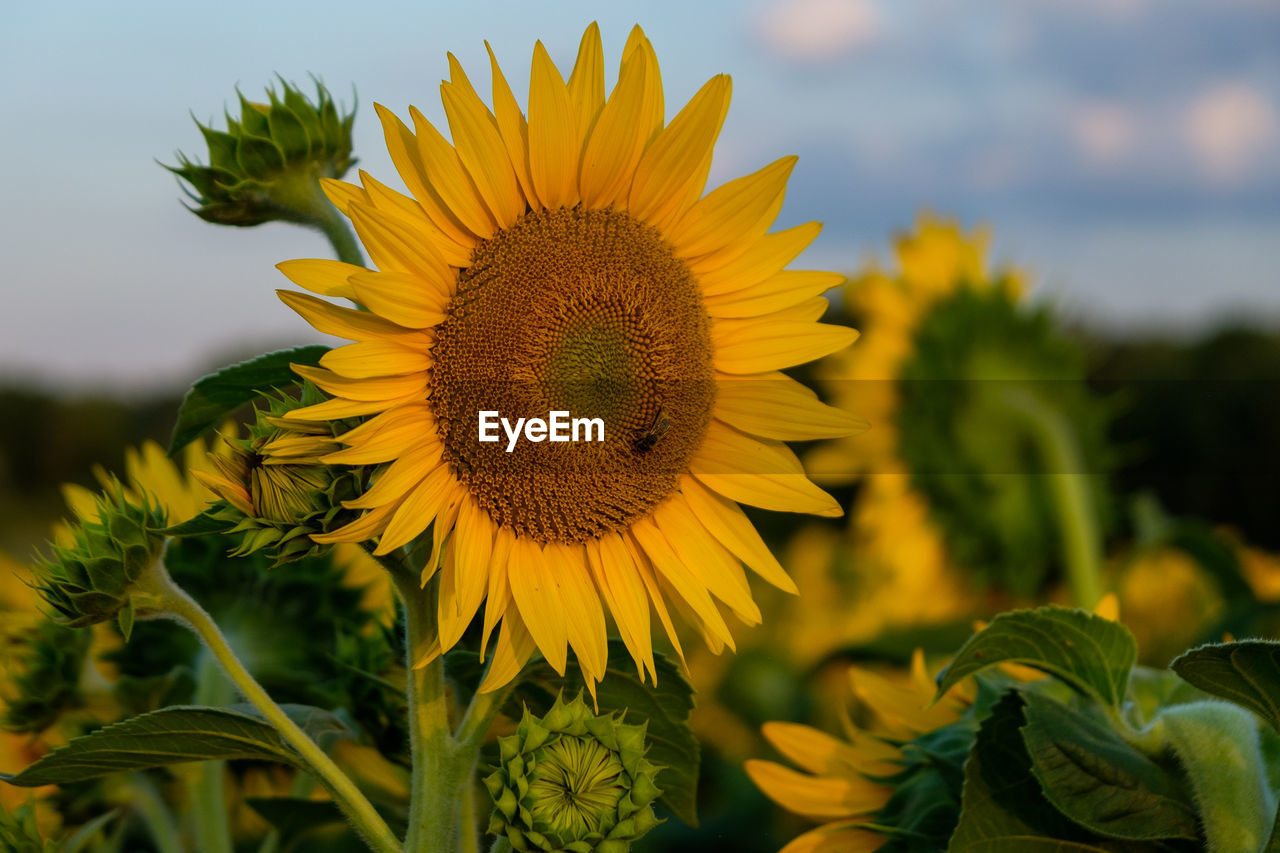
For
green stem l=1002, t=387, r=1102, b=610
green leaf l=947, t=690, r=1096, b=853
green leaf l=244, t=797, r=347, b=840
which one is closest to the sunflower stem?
green leaf l=244, t=797, r=347, b=840

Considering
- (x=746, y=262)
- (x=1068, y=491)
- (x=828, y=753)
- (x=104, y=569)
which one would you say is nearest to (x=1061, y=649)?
(x=828, y=753)

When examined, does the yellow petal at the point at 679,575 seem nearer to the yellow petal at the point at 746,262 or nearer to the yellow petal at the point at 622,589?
the yellow petal at the point at 622,589

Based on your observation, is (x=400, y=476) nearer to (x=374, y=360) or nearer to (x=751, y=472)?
(x=374, y=360)

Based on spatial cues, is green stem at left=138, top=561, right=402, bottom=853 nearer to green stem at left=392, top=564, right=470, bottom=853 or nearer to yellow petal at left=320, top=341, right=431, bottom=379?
green stem at left=392, top=564, right=470, bottom=853

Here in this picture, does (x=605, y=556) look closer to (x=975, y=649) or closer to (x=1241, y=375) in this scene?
(x=975, y=649)

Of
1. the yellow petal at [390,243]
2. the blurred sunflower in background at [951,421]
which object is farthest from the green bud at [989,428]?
the yellow petal at [390,243]

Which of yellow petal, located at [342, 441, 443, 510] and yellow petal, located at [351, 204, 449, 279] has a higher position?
yellow petal, located at [351, 204, 449, 279]

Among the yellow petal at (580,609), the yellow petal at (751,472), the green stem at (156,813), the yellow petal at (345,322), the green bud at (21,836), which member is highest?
the yellow petal at (345,322)
